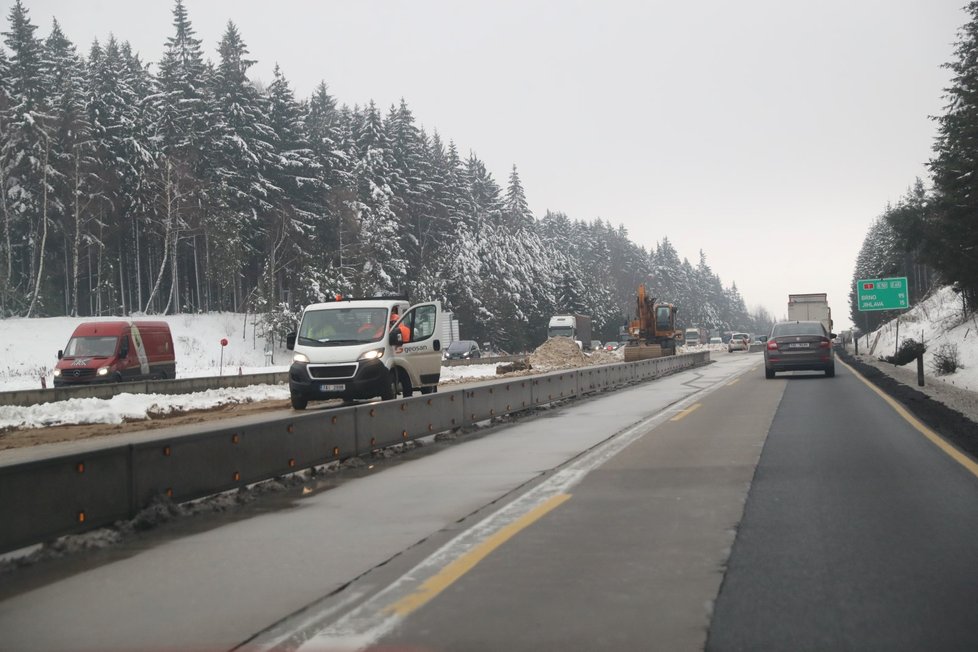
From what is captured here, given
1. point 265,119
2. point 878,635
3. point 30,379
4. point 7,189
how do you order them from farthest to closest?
point 265,119 → point 7,189 → point 30,379 → point 878,635

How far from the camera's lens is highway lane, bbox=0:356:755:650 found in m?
5.14

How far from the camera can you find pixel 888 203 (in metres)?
148

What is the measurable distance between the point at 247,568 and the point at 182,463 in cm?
293

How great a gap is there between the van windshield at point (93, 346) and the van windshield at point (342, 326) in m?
10.5

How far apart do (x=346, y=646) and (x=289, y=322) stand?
57865mm

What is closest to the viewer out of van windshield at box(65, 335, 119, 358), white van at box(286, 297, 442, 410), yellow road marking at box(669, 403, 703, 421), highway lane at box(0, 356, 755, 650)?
highway lane at box(0, 356, 755, 650)

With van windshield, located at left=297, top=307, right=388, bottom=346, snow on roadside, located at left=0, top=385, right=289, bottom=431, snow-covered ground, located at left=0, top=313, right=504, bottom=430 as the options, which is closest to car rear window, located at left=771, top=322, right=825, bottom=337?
snow-covered ground, located at left=0, top=313, right=504, bottom=430

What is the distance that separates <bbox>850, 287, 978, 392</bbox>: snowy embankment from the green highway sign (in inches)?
93.2

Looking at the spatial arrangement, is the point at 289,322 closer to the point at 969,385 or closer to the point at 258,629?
the point at 969,385

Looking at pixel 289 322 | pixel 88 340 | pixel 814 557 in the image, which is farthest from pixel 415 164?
pixel 814 557

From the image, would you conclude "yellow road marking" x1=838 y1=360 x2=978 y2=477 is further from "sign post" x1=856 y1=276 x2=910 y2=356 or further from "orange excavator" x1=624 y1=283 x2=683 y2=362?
Result: "sign post" x1=856 y1=276 x2=910 y2=356

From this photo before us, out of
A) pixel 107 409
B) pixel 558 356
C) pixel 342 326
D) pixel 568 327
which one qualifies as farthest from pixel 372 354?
pixel 568 327

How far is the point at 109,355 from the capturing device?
96.5 feet

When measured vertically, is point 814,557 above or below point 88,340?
below
